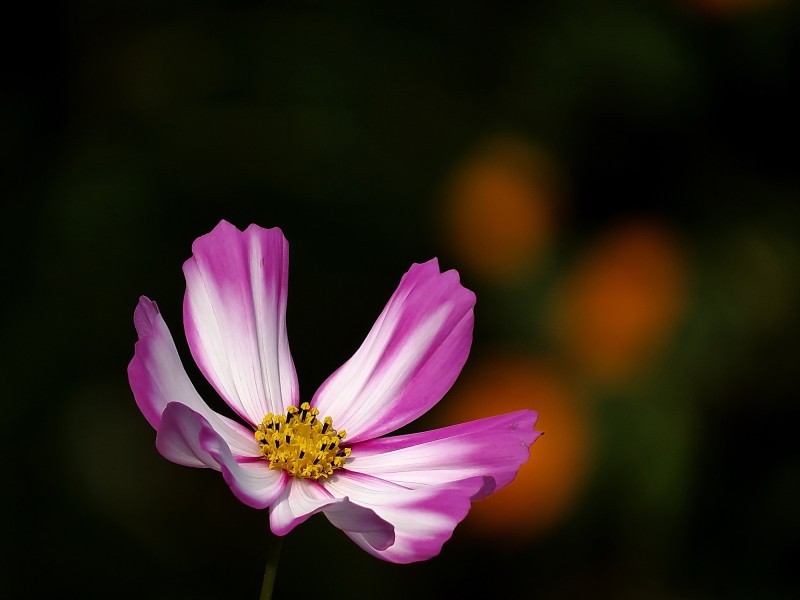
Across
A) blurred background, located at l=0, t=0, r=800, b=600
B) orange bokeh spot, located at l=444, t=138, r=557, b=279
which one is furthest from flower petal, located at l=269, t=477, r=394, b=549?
orange bokeh spot, located at l=444, t=138, r=557, b=279

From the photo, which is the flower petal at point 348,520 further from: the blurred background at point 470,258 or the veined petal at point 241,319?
the blurred background at point 470,258

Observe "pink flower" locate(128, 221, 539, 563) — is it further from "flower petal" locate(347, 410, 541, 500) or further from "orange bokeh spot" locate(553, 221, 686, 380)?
"orange bokeh spot" locate(553, 221, 686, 380)

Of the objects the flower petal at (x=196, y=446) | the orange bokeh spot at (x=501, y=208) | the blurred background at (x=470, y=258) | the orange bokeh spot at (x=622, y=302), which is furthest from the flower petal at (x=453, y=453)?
the orange bokeh spot at (x=501, y=208)

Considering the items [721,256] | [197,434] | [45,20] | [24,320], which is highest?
[45,20]

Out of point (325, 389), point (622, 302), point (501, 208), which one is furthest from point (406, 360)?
point (501, 208)

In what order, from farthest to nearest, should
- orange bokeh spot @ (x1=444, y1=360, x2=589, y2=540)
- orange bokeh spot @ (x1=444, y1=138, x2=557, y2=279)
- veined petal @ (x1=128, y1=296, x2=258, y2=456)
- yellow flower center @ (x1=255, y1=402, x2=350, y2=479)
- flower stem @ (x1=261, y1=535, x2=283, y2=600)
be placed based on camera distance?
orange bokeh spot @ (x1=444, y1=138, x2=557, y2=279) → orange bokeh spot @ (x1=444, y1=360, x2=589, y2=540) → yellow flower center @ (x1=255, y1=402, x2=350, y2=479) → veined petal @ (x1=128, y1=296, x2=258, y2=456) → flower stem @ (x1=261, y1=535, x2=283, y2=600)

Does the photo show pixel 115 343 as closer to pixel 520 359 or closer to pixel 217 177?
pixel 217 177

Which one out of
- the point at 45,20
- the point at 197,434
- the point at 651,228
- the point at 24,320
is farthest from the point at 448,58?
the point at 197,434
